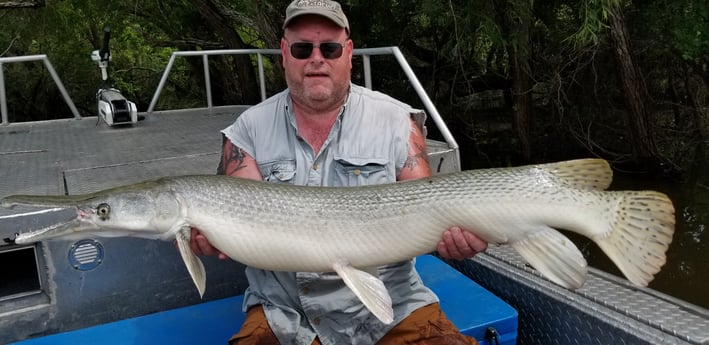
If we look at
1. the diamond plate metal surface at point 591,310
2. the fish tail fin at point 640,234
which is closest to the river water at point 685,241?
the diamond plate metal surface at point 591,310

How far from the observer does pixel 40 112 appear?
59.1 feet

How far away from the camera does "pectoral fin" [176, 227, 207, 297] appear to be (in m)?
2.49

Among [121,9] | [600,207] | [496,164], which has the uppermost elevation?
[121,9]

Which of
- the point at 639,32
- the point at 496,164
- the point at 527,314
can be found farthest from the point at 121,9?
the point at 527,314

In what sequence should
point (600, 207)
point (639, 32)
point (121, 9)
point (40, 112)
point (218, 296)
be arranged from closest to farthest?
point (600, 207)
point (218, 296)
point (639, 32)
point (121, 9)
point (40, 112)

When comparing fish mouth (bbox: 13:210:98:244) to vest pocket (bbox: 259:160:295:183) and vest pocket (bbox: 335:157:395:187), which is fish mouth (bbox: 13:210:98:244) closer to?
vest pocket (bbox: 259:160:295:183)

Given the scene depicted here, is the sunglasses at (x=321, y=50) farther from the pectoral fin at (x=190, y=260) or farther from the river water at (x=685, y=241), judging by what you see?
the river water at (x=685, y=241)

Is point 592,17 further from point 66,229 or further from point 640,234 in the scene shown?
point 66,229

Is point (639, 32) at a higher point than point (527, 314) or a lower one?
higher

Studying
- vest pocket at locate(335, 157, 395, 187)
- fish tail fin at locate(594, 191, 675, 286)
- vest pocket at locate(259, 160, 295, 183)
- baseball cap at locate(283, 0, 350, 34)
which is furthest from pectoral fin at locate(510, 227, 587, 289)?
baseball cap at locate(283, 0, 350, 34)

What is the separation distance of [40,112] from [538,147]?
14.4m

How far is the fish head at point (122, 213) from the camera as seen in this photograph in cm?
250

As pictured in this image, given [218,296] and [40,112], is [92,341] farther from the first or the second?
[40,112]

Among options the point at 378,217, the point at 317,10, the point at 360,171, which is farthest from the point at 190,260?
the point at 317,10
